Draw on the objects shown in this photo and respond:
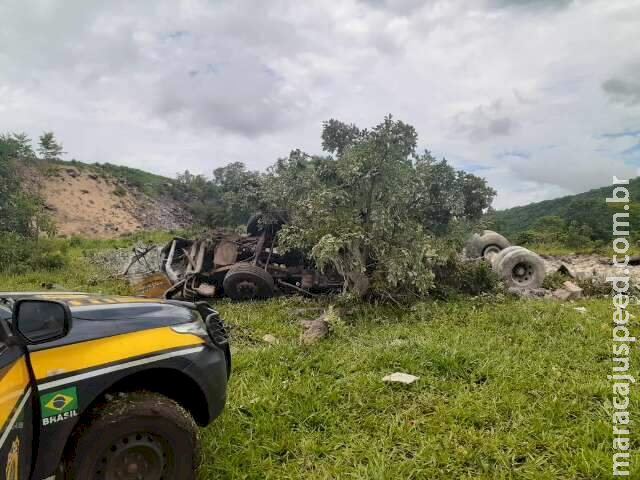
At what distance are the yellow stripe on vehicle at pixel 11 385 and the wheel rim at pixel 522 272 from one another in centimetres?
968

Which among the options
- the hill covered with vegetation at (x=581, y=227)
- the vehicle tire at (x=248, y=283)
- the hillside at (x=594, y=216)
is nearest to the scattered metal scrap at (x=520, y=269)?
the hillside at (x=594, y=216)

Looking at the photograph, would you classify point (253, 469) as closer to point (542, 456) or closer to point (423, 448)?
Answer: point (423, 448)

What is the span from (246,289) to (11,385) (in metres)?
7.05

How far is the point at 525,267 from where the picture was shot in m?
9.92

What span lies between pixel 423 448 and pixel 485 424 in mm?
693

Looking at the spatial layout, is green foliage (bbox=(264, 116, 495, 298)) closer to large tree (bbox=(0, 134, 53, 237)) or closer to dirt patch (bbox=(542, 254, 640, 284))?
dirt patch (bbox=(542, 254, 640, 284))

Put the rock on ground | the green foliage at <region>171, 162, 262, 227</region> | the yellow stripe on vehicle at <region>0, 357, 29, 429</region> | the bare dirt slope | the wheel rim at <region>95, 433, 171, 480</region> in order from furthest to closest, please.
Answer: the bare dirt slope
the green foliage at <region>171, 162, 262, 227</region>
the rock on ground
the wheel rim at <region>95, 433, 171, 480</region>
the yellow stripe on vehicle at <region>0, 357, 29, 429</region>

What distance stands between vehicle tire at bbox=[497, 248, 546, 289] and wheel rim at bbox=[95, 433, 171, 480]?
8.68 m

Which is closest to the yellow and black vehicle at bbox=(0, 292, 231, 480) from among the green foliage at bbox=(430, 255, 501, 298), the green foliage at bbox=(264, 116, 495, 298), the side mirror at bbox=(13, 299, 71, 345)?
the side mirror at bbox=(13, 299, 71, 345)

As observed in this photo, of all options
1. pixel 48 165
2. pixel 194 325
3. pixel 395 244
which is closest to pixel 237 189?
pixel 395 244

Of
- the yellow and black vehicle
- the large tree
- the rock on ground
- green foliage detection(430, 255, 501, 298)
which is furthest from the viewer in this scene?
the large tree

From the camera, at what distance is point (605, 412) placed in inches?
147

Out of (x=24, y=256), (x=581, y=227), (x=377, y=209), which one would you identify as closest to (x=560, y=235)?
(x=581, y=227)

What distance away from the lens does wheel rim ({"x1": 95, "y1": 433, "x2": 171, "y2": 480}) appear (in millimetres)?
2330
